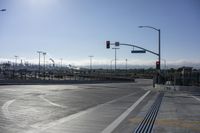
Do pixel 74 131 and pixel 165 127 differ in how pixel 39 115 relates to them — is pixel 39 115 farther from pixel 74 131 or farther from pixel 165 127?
pixel 165 127

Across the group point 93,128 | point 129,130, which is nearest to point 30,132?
point 93,128

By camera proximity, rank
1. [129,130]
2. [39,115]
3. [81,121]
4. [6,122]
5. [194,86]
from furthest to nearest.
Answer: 1. [194,86]
2. [39,115]
3. [81,121]
4. [6,122]
5. [129,130]

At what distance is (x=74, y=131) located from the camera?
1228 centimetres

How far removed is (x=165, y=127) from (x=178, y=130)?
0.78m

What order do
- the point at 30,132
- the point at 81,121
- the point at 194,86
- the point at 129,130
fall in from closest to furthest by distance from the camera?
the point at 30,132, the point at 129,130, the point at 81,121, the point at 194,86

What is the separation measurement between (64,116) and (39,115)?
1054 millimetres

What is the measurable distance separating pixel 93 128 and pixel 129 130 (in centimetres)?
122

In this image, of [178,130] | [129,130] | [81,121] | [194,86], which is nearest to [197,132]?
[178,130]

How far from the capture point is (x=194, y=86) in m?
42.6

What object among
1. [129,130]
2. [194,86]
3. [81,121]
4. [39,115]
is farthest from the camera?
[194,86]

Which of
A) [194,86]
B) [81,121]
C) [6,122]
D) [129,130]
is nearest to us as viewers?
[129,130]

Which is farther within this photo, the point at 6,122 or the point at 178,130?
the point at 6,122

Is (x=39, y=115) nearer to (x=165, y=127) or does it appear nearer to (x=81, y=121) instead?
(x=81, y=121)

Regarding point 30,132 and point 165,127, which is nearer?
point 30,132
